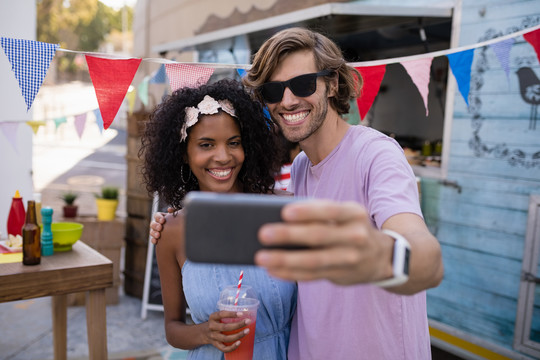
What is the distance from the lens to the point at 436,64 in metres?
5.68

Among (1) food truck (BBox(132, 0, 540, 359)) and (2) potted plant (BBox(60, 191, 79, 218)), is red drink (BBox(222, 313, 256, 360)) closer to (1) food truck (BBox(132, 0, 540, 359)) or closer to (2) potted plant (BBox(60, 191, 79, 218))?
(1) food truck (BBox(132, 0, 540, 359))

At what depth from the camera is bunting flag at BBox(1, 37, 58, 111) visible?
2.23m

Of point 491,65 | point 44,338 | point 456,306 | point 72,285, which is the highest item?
point 491,65

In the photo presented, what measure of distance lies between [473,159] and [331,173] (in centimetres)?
241

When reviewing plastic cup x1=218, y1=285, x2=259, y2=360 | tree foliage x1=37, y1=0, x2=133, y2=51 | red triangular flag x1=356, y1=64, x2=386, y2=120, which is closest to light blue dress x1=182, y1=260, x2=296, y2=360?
plastic cup x1=218, y1=285, x2=259, y2=360

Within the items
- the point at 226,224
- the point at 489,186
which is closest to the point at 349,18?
the point at 489,186

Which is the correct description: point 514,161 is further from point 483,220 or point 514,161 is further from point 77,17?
point 77,17

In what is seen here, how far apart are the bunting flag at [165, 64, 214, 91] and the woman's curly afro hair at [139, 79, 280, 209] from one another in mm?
551

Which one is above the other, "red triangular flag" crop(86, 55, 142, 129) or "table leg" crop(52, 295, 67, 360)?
"red triangular flag" crop(86, 55, 142, 129)

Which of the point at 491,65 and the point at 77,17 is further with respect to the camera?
the point at 77,17

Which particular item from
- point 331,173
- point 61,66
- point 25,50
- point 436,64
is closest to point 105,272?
point 25,50

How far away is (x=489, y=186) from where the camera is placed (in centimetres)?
340

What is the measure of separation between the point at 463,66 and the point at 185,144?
6.36 feet

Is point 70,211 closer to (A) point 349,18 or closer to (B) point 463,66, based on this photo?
(A) point 349,18
